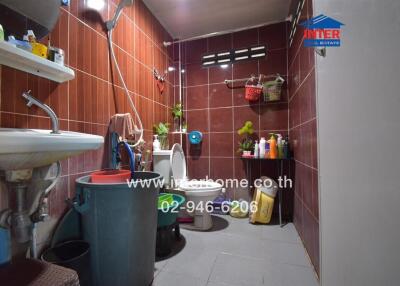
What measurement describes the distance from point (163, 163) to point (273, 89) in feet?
4.64

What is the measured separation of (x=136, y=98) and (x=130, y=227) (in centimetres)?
121

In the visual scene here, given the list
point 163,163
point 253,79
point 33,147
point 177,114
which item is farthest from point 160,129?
point 33,147

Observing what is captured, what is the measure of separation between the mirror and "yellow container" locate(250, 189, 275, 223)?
2041 mm

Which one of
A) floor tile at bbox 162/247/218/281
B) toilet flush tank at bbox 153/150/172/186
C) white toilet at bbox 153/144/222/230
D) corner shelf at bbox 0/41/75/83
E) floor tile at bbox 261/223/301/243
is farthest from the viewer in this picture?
toilet flush tank at bbox 153/150/172/186

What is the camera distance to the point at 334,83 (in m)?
1.05

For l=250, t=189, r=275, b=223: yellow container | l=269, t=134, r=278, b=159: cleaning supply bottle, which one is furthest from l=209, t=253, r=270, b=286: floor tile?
l=269, t=134, r=278, b=159: cleaning supply bottle

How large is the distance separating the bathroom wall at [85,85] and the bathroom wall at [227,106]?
71 centimetres

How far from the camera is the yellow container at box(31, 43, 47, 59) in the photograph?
96 cm

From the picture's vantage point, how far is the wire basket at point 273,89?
221cm

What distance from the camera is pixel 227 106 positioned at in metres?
2.51

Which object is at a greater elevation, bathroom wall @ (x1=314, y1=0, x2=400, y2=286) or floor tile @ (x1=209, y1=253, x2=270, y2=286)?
bathroom wall @ (x1=314, y1=0, x2=400, y2=286)

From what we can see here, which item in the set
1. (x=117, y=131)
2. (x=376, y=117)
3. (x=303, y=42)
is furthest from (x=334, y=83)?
(x=117, y=131)

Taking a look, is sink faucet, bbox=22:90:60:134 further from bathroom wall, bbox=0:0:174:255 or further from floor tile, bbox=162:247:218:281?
floor tile, bbox=162:247:218:281

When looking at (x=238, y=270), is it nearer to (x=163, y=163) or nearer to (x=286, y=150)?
(x=163, y=163)
